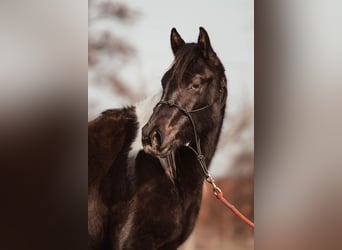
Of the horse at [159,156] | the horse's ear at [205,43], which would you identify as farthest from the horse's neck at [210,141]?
the horse's ear at [205,43]

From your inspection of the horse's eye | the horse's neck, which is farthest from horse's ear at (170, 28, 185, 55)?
the horse's neck

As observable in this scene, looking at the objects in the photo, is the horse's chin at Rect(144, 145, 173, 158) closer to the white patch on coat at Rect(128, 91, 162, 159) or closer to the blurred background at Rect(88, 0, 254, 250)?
the white patch on coat at Rect(128, 91, 162, 159)

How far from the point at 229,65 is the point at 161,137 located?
0.42 meters

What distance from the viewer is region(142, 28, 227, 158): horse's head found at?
6.27 ft

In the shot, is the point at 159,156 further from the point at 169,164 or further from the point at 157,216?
the point at 157,216

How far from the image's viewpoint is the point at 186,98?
1924 mm

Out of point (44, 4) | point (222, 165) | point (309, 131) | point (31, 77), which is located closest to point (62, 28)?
point (44, 4)

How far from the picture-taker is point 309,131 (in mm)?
A: 1998

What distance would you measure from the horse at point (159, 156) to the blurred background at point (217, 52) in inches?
1.6

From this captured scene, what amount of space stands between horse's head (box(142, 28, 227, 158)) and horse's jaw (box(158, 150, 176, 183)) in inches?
0.6

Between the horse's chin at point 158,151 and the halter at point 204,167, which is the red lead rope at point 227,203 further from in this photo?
the horse's chin at point 158,151

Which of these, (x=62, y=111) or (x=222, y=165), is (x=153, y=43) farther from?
(x=222, y=165)

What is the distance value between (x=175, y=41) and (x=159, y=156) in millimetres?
487

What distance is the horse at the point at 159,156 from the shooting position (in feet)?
6.25
